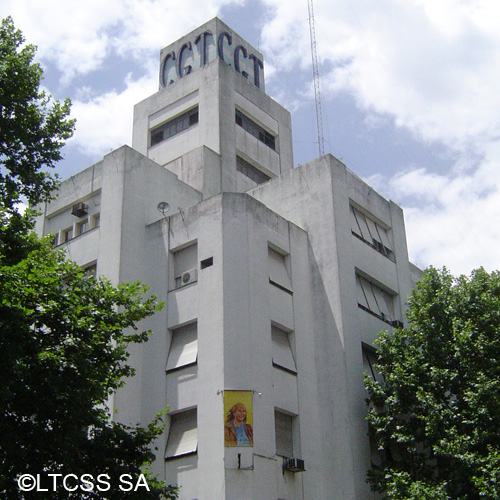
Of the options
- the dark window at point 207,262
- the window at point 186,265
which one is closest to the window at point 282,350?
the dark window at point 207,262

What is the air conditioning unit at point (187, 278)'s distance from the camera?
29359 mm

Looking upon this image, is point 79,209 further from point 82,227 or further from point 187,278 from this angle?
point 187,278

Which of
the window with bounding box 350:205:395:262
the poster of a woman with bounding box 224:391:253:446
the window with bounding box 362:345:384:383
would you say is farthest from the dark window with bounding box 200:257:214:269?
the window with bounding box 350:205:395:262

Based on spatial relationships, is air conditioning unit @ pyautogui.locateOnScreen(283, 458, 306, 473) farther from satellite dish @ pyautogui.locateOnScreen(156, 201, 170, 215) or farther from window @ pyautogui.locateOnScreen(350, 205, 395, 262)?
satellite dish @ pyautogui.locateOnScreen(156, 201, 170, 215)

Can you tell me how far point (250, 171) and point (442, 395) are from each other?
63.6 feet

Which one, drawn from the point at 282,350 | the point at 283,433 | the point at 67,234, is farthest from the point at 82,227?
the point at 283,433

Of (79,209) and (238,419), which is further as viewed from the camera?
(79,209)

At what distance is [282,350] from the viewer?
2923cm

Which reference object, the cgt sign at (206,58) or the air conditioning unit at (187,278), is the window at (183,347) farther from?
the cgt sign at (206,58)

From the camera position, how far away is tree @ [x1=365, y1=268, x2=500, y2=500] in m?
25.2

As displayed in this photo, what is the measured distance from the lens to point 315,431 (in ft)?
93.6

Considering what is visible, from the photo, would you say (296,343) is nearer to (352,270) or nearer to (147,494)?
(352,270)

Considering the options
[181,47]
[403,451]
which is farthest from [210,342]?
[181,47]

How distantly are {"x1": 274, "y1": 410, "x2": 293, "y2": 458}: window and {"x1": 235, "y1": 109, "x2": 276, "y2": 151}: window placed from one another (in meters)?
19.9
